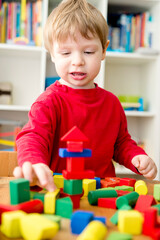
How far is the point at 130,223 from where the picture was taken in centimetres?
41

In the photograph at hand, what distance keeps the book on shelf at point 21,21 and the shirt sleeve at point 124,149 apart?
136 centimetres

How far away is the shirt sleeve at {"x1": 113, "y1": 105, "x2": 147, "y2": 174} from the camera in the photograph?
922 millimetres

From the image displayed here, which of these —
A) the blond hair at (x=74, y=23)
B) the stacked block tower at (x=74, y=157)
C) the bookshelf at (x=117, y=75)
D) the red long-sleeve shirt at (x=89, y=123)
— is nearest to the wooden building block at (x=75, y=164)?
the stacked block tower at (x=74, y=157)

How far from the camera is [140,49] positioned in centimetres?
225

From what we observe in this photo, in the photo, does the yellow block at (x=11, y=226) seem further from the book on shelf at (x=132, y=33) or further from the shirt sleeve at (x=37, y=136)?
the book on shelf at (x=132, y=33)

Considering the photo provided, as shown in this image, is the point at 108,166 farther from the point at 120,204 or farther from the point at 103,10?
the point at 103,10

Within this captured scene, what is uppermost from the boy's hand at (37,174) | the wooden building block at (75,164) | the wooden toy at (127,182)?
the wooden building block at (75,164)

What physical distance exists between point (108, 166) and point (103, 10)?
154 cm

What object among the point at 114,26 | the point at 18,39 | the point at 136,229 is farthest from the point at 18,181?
the point at 114,26

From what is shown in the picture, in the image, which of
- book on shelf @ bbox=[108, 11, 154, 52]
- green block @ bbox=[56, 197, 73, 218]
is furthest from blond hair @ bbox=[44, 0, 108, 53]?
book on shelf @ bbox=[108, 11, 154, 52]

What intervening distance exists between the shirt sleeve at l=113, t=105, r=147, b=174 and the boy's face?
0.24m

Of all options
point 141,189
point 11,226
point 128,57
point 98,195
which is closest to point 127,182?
point 141,189

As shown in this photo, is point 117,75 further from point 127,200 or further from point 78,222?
point 78,222

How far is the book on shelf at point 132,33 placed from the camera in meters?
2.37
